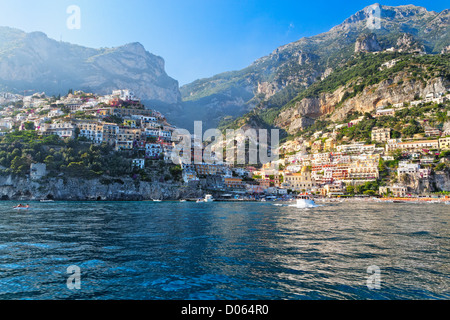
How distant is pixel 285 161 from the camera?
98.1 metres

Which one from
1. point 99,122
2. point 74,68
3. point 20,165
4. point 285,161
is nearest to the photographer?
point 20,165

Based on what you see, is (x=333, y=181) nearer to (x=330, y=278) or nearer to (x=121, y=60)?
(x=330, y=278)

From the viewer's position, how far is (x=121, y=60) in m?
169

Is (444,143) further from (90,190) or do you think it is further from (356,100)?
(90,190)

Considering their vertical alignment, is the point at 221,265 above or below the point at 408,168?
below

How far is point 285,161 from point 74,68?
127808 millimetres

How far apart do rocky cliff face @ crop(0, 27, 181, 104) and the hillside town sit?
49968mm

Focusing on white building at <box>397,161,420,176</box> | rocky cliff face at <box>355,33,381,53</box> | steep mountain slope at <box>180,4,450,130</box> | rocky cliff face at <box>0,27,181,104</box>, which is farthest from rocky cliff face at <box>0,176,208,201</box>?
rocky cliff face at <box>355,33,381,53</box>

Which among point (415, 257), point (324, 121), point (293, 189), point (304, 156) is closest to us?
point (415, 257)

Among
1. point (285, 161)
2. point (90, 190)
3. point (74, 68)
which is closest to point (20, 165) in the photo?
point (90, 190)

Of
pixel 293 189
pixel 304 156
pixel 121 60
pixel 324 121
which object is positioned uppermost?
pixel 121 60
